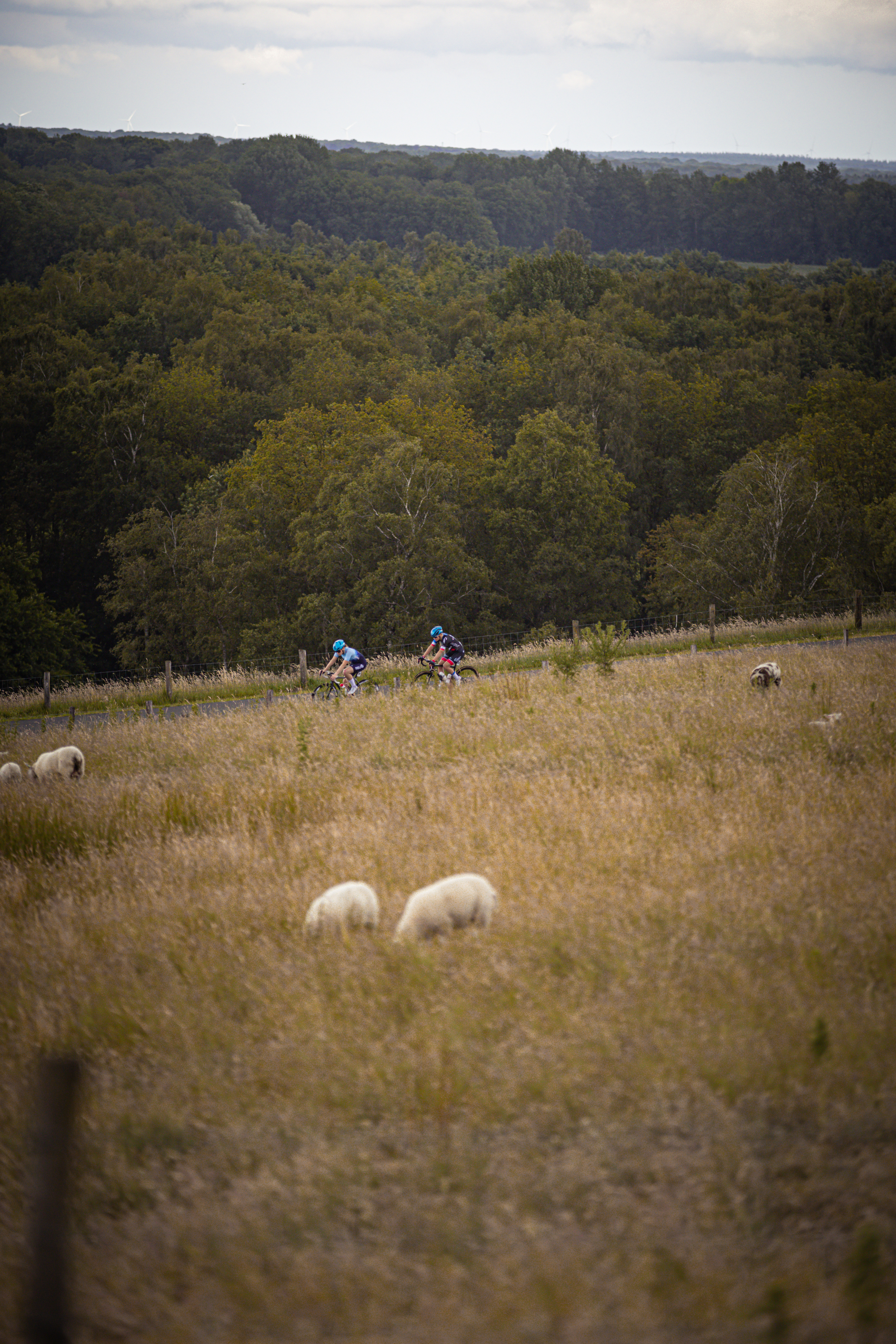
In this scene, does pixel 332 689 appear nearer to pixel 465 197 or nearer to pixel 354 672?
pixel 354 672

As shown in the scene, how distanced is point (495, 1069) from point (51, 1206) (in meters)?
1.99

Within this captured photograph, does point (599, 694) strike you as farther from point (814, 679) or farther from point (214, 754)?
point (214, 754)

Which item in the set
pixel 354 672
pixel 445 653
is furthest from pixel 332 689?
pixel 445 653

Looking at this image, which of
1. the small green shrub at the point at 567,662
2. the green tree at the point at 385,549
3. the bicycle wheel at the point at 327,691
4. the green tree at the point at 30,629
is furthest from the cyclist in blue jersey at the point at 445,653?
the green tree at the point at 30,629

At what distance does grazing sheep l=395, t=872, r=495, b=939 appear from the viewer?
585 centimetres

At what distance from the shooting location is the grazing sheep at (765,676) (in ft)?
45.4

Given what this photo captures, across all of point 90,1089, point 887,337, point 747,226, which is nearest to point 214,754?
point 90,1089

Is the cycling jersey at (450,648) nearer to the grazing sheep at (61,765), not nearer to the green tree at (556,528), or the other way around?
the grazing sheep at (61,765)

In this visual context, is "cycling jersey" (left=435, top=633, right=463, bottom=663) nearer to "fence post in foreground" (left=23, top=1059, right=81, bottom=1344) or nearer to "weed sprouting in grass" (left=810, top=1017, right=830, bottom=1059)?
"weed sprouting in grass" (left=810, top=1017, right=830, bottom=1059)

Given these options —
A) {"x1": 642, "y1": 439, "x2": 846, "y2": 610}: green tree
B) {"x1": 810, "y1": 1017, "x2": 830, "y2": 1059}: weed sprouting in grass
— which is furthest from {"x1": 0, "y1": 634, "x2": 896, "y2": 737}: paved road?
{"x1": 642, "y1": 439, "x2": 846, "y2": 610}: green tree

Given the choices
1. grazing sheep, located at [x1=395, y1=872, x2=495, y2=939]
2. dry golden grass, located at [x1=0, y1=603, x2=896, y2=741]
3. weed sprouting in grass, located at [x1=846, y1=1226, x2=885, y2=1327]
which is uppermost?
weed sprouting in grass, located at [x1=846, y1=1226, x2=885, y2=1327]

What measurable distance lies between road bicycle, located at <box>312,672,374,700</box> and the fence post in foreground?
48.0 ft

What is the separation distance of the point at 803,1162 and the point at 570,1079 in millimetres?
995

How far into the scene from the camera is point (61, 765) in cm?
1248
